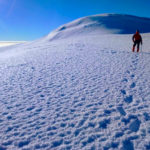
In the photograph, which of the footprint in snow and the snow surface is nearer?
the snow surface

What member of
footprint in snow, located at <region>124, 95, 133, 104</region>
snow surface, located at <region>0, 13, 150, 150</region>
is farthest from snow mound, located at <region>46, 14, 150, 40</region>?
footprint in snow, located at <region>124, 95, 133, 104</region>

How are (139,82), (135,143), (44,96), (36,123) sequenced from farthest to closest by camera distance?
(139,82) → (44,96) → (36,123) → (135,143)

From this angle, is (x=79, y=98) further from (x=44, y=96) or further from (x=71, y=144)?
(x=71, y=144)

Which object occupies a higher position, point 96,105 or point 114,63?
point 114,63

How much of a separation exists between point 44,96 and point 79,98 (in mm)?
1521

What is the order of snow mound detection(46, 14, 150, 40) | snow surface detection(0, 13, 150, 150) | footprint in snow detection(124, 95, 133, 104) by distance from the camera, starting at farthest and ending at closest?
snow mound detection(46, 14, 150, 40), footprint in snow detection(124, 95, 133, 104), snow surface detection(0, 13, 150, 150)

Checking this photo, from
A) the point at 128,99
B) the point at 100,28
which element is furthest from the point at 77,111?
the point at 100,28

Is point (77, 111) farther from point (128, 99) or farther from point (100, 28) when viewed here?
point (100, 28)

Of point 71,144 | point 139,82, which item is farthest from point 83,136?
point 139,82

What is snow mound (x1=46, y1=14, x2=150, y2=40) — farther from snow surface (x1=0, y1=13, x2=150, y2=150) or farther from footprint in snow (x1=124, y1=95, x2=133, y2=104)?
footprint in snow (x1=124, y1=95, x2=133, y2=104)

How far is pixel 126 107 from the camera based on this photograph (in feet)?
16.3

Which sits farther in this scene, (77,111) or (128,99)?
(128,99)

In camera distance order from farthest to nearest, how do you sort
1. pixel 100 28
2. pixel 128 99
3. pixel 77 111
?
pixel 100 28 < pixel 128 99 < pixel 77 111

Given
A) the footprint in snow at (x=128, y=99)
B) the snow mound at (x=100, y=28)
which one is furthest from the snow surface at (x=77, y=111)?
the snow mound at (x=100, y=28)
